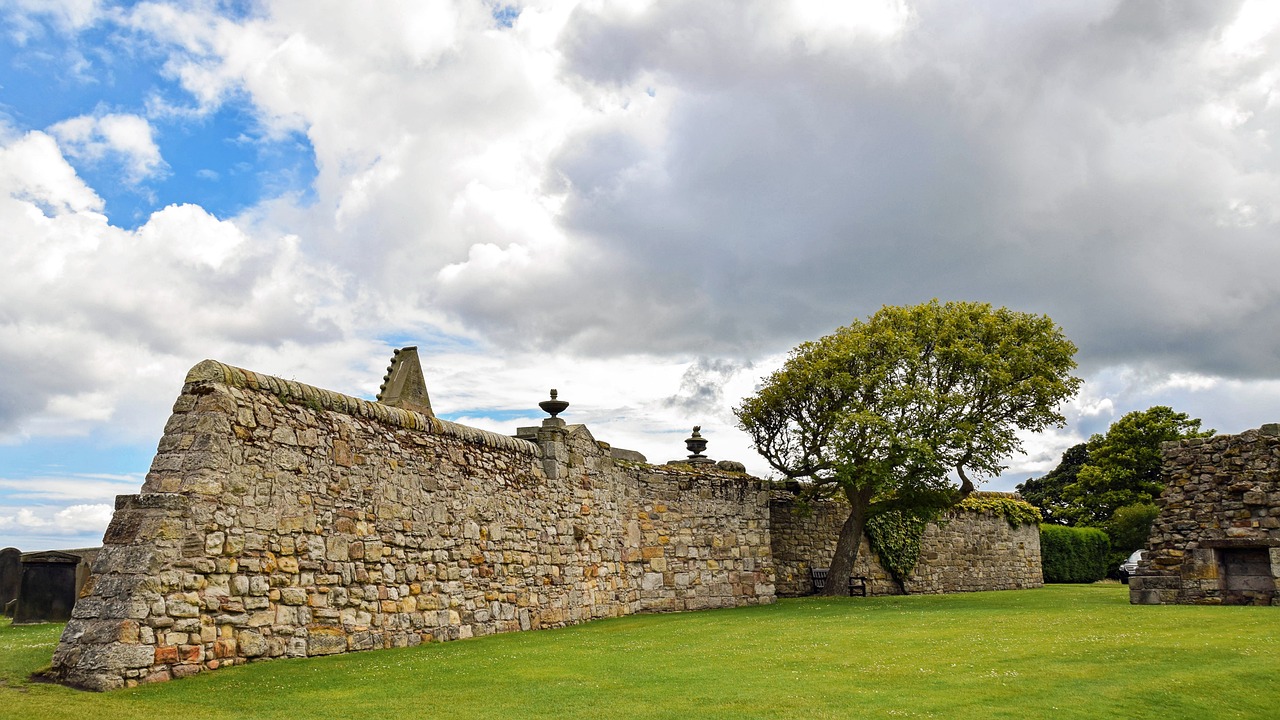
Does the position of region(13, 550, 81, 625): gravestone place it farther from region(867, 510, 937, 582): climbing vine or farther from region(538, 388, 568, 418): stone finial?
region(867, 510, 937, 582): climbing vine

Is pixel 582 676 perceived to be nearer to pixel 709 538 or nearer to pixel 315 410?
pixel 315 410

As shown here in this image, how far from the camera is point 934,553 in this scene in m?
29.0

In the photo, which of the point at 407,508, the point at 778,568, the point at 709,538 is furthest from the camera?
the point at 778,568

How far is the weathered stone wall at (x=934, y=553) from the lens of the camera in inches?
1016

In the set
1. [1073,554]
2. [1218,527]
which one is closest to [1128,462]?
[1073,554]

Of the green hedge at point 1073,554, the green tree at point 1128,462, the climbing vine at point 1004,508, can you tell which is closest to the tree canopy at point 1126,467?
the green tree at point 1128,462

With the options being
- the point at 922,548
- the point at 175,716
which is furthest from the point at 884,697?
the point at 922,548

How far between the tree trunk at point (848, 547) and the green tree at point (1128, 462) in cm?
2103

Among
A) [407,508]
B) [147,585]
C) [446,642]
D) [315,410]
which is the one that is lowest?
[446,642]

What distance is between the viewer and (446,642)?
1388 centimetres

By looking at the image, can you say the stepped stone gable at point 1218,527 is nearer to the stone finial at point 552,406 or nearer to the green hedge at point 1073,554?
the stone finial at point 552,406

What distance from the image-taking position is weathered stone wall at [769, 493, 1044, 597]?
25.8m

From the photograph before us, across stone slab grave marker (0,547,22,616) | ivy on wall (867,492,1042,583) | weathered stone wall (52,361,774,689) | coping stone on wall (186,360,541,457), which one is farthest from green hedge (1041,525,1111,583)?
stone slab grave marker (0,547,22,616)

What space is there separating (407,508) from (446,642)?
2.15m
